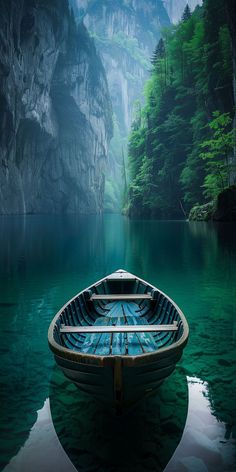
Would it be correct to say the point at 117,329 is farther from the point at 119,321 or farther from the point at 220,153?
the point at 220,153

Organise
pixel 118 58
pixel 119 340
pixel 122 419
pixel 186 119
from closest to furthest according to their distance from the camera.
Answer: pixel 122 419
pixel 119 340
pixel 186 119
pixel 118 58

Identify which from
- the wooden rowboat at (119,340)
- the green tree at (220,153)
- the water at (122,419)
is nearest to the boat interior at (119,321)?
the wooden rowboat at (119,340)

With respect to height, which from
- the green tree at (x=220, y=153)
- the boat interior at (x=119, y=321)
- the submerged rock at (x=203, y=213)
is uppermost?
the green tree at (x=220, y=153)

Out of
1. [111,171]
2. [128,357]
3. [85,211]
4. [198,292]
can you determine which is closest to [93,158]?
[85,211]

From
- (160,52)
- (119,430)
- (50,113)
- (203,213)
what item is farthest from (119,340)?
(50,113)

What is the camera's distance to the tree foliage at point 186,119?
31.5 meters

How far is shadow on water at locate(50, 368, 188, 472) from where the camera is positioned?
2.91 meters

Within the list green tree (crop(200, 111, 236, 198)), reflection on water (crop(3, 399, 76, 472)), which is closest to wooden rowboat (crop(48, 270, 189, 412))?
reflection on water (crop(3, 399, 76, 472))

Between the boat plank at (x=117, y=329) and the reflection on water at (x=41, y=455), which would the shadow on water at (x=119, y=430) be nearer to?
the reflection on water at (x=41, y=455)

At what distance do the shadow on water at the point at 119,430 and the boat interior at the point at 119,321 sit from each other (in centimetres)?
62

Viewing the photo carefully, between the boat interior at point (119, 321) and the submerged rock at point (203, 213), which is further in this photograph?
the submerged rock at point (203, 213)

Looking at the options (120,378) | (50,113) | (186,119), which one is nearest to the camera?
(120,378)

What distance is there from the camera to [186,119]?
40.0 metres

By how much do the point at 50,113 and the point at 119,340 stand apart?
204ft
